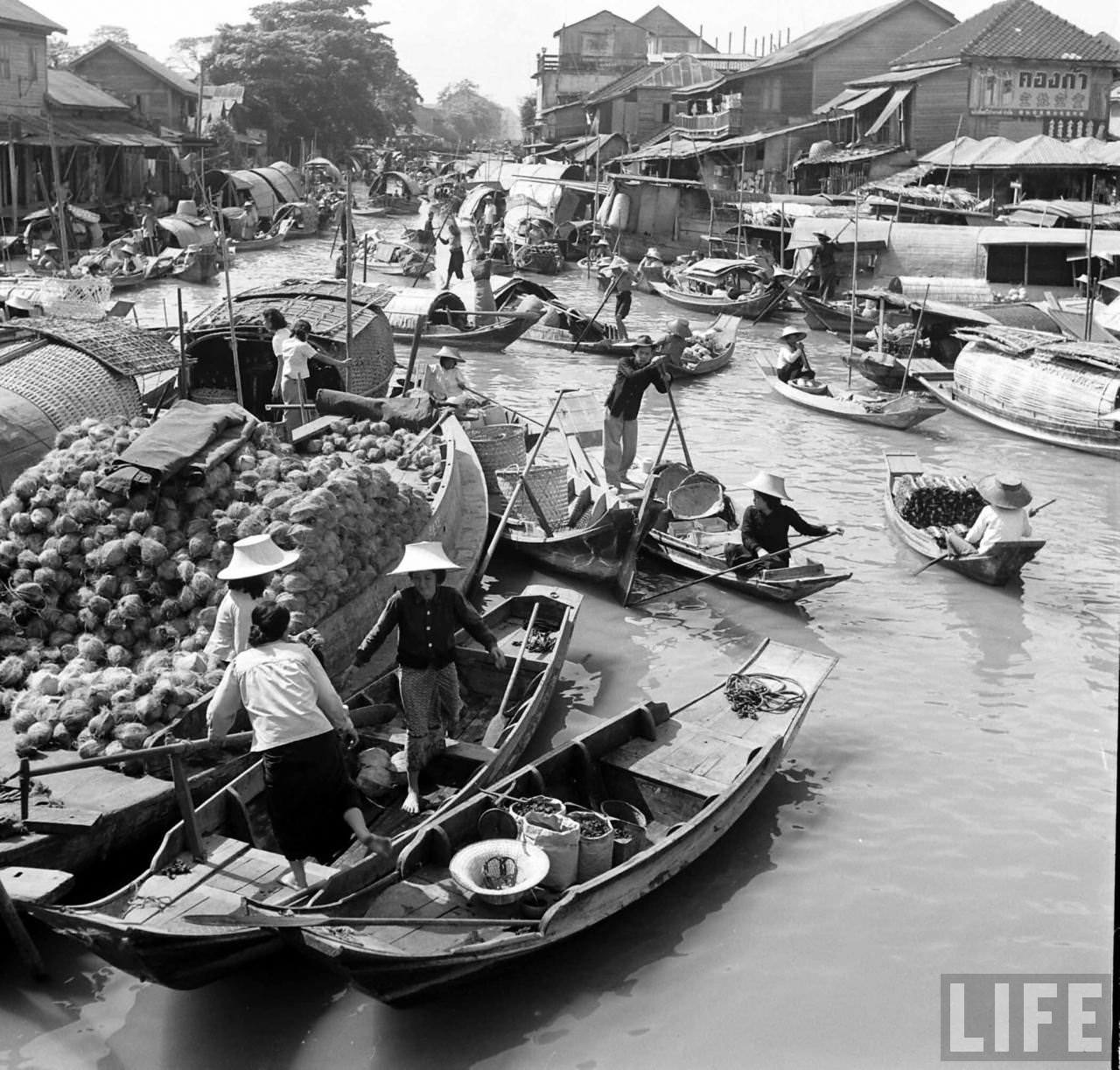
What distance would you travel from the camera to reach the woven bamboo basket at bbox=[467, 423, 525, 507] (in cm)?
1177

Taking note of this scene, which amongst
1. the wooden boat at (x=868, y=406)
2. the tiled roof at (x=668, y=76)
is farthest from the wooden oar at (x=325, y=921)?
the tiled roof at (x=668, y=76)

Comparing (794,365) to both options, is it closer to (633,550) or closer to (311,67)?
(633,550)

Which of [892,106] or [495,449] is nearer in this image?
[495,449]

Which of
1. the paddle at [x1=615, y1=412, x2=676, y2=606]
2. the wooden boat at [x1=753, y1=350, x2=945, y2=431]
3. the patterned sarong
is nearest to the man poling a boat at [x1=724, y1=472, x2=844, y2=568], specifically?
the paddle at [x1=615, y1=412, x2=676, y2=606]

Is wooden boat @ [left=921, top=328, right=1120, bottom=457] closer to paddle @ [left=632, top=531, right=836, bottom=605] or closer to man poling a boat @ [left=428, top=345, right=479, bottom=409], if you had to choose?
paddle @ [left=632, top=531, right=836, bottom=605]

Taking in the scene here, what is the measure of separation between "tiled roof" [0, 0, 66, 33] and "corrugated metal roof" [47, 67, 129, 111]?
5.68 ft

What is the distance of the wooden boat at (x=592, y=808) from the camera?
15.8 ft

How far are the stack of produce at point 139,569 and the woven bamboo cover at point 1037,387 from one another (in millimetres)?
10534

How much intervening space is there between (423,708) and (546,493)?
5022 mm

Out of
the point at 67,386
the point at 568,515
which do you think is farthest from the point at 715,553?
the point at 67,386

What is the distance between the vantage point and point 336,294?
13719 millimetres

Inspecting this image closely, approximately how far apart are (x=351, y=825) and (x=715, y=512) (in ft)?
19.4

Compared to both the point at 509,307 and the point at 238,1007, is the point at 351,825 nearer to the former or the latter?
the point at 238,1007

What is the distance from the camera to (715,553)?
1046 cm
